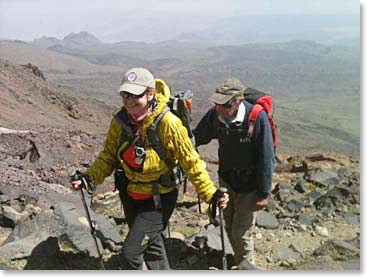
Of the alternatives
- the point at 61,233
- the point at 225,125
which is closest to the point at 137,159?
the point at 225,125

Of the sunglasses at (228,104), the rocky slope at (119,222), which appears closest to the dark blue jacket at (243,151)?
the sunglasses at (228,104)

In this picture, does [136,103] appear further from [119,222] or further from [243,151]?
[119,222]

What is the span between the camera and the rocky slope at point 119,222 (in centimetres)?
538

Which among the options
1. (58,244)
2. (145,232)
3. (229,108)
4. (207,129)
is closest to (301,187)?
(207,129)

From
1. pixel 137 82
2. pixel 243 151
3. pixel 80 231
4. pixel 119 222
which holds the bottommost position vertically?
pixel 119 222

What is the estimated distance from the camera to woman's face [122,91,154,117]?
3.90 metres

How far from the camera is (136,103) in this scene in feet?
12.8

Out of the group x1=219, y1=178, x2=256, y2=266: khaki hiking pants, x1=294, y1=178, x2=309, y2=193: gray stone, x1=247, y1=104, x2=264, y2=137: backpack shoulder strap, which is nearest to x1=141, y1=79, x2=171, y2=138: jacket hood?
x1=247, y1=104, x2=264, y2=137: backpack shoulder strap

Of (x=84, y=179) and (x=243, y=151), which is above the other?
(x=243, y=151)

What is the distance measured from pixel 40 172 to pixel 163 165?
26.0 ft

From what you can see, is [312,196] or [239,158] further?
[312,196]

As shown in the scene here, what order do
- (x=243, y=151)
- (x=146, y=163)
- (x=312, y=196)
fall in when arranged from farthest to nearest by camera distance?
1. (x=312, y=196)
2. (x=243, y=151)
3. (x=146, y=163)

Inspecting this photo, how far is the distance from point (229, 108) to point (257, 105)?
294 millimetres

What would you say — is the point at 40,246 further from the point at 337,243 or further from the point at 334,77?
the point at 334,77
